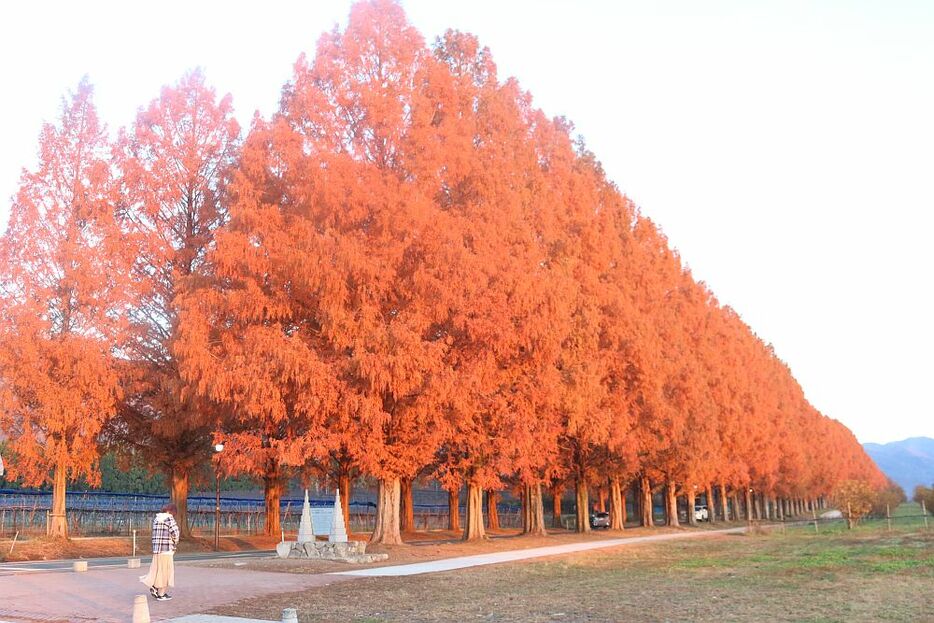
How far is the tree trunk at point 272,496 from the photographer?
124 feet

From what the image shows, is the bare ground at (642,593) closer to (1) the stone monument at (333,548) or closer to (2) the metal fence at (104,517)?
(1) the stone monument at (333,548)

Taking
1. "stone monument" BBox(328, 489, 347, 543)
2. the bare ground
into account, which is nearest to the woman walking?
the bare ground

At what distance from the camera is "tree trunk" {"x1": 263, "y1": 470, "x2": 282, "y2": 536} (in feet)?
124

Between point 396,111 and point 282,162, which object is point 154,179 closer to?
point 282,162

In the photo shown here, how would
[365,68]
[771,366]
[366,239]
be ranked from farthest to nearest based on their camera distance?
[771,366], [365,68], [366,239]

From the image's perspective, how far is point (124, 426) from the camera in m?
34.0

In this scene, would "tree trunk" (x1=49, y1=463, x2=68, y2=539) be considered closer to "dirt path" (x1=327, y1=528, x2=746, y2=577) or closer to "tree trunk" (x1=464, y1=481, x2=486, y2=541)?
"dirt path" (x1=327, y1=528, x2=746, y2=577)

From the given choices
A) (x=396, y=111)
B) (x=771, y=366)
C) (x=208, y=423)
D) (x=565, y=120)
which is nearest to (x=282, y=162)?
(x=396, y=111)

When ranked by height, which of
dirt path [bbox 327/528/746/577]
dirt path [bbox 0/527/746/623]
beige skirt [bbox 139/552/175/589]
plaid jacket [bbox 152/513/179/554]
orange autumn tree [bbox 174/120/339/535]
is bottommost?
dirt path [bbox 327/528/746/577]

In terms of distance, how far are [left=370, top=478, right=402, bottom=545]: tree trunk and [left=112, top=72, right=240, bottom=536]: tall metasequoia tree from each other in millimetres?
7043

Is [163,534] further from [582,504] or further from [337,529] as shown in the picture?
[582,504]

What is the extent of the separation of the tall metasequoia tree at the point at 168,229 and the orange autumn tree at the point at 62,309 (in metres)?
1.19

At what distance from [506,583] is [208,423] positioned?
679 inches

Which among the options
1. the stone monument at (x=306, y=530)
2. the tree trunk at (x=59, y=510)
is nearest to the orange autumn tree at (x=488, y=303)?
the stone monument at (x=306, y=530)
